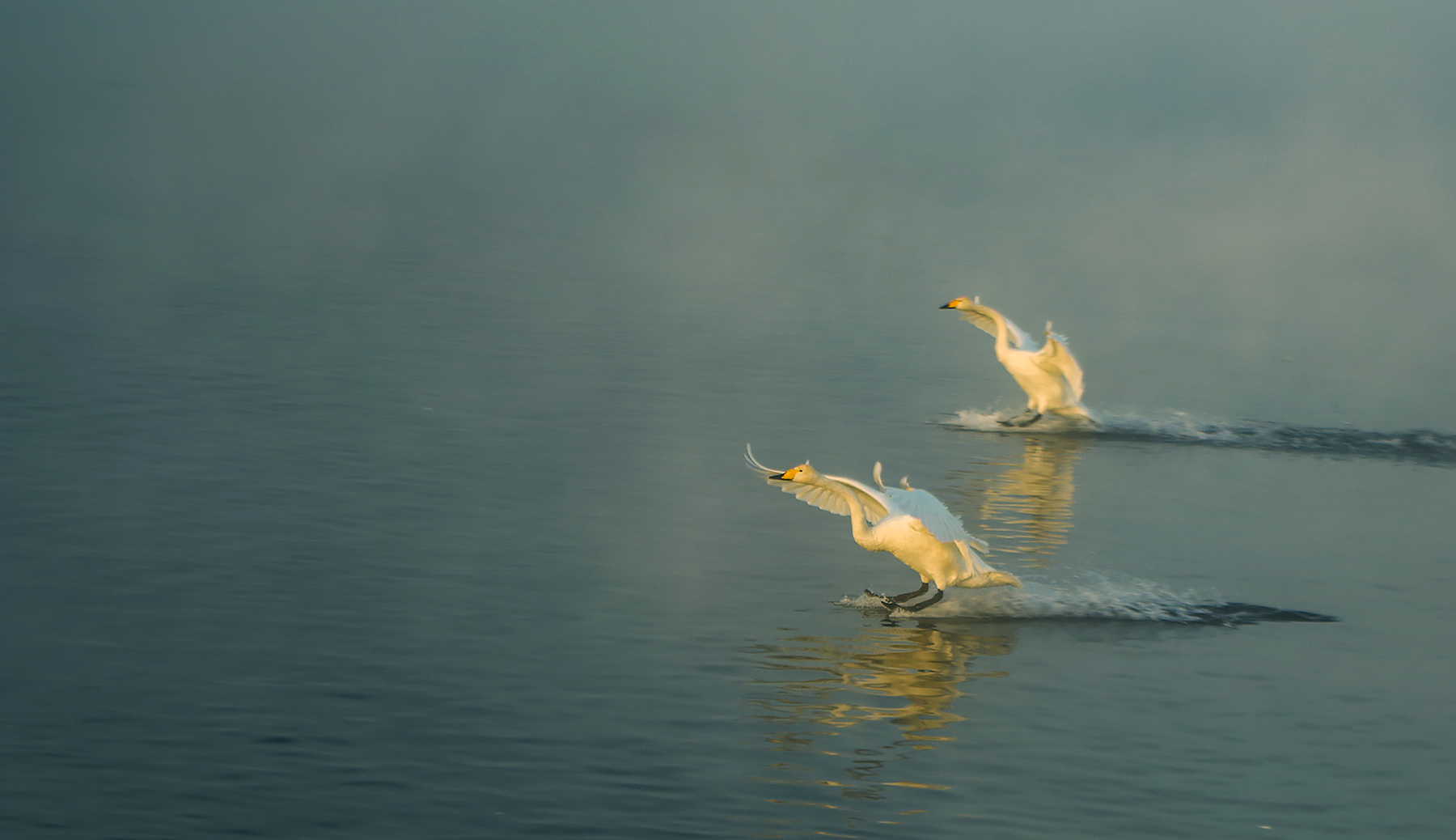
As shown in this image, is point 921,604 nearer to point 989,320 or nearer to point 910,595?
point 910,595

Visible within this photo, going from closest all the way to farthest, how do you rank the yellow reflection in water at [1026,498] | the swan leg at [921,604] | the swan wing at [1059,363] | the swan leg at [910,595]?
1. the swan leg at [910,595]
2. the swan leg at [921,604]
3. the yellow reflection in water at [1026,498]
4. the swan wing at [1059,363]

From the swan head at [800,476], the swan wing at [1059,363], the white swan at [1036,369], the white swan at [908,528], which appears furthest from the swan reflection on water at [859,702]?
the white swan at [1036,369]

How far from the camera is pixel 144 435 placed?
828 inches

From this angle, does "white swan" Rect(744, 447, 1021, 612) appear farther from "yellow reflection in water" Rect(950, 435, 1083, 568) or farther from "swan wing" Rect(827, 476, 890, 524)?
"yellow reflection in water" Rect(950, 435, 1083, 568)

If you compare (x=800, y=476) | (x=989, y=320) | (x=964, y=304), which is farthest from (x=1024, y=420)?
(x=800, y=476)

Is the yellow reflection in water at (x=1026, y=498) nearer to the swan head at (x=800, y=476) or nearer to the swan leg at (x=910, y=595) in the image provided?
the swan leg at (x=910, y=595)

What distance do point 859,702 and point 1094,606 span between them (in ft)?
12.6

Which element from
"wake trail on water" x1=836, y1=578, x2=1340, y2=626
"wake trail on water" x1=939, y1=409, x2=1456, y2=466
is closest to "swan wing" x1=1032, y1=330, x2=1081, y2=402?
"wake trail on water" x1=939, y1=409, x2=1456, y2=466

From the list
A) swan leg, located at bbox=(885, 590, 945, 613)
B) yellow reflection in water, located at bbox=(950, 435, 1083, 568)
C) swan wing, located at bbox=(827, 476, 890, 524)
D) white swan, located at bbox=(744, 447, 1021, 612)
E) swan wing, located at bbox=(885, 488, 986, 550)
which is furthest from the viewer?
yellow reflection in water, located at bbox=(950, 435, 1083, 568)

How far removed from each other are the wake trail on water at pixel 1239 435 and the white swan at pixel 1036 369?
24 cm

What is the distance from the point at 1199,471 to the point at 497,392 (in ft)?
30.9

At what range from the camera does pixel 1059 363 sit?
998 inches

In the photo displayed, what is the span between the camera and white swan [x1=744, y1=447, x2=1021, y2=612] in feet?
49.4

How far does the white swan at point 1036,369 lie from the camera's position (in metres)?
25.4
